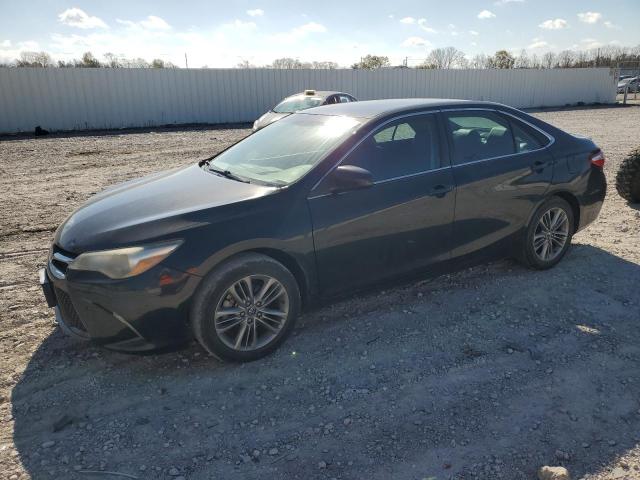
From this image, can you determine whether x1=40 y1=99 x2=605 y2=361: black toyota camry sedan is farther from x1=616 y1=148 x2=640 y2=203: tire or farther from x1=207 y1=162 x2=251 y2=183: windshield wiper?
x1=616 y1=148 x2=640 y2=203: tire

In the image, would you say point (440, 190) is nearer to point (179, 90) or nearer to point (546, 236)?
point (546, 236)

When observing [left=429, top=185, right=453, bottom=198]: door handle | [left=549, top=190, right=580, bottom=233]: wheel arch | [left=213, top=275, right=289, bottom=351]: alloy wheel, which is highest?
[left=429, top=185, right=453, bottom=198]: door handle

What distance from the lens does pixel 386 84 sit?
26.5m

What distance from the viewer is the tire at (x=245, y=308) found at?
122 inches

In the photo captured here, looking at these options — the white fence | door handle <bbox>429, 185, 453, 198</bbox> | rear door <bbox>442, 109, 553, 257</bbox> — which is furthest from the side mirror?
the white fence

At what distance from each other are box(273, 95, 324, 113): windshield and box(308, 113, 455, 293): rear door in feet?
33.5

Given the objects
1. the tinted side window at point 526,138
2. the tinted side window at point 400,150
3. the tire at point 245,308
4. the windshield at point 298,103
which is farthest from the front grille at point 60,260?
the windshield at point 298,103

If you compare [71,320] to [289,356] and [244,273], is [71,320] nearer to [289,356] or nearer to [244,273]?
[244,273]

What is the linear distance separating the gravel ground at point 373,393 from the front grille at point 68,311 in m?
0.36

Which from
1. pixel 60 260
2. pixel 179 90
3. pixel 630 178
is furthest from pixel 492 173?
A: pixel 179 90

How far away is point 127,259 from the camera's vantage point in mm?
2951

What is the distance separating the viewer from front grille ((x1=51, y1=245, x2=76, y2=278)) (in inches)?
123

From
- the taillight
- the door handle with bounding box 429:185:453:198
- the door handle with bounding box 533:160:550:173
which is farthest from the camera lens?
the taillight

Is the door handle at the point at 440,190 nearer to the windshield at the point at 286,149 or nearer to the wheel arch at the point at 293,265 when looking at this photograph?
the windshield at the point at 286,149
